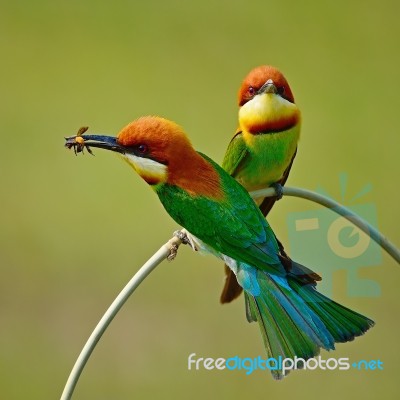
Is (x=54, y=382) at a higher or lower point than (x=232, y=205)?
lower

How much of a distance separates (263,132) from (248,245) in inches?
10.0

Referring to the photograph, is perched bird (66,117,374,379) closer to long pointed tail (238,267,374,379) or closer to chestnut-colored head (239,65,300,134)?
long pointed tail (238,267,374,379)

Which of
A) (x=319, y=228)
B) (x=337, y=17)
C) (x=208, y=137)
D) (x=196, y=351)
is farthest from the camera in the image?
(x=337, y=17)

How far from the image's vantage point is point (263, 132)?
131 cm

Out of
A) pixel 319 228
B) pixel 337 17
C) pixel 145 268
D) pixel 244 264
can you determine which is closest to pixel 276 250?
pixel 244 264

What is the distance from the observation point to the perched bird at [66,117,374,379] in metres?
1.09

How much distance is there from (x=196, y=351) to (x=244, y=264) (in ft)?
4.47

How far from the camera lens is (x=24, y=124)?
315 centimetres

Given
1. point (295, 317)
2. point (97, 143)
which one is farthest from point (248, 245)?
point (97, 143)

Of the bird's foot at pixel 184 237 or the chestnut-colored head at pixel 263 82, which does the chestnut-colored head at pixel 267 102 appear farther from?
the bird's foot at pixel 184 237

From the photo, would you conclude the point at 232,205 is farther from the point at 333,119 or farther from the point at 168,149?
the point at 333,119

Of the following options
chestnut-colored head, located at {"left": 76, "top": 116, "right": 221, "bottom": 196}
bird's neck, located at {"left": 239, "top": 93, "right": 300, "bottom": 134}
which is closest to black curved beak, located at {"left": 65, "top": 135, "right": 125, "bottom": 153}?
chestnut-colored head, located at {"left": 76, "top": 116, "right": 221, "bottom": 196}

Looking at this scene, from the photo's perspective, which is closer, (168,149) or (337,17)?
(168,149)

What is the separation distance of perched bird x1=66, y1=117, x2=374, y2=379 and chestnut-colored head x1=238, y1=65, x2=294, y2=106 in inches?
6.0
